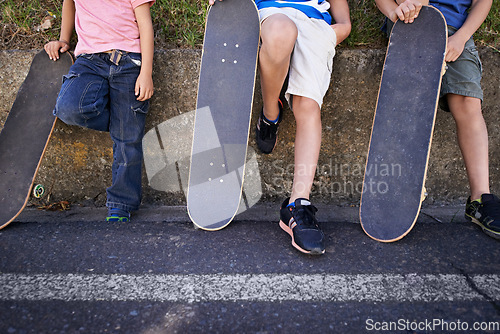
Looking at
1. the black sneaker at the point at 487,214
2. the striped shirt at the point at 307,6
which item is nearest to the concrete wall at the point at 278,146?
the striped shirt at the point at 307,6

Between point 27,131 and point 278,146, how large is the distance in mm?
1582

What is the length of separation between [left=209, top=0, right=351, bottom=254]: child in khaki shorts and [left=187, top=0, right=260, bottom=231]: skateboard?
116mm

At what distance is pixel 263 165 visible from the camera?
2.34 m

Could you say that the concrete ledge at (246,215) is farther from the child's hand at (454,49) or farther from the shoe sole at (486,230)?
the child's hand at (454,49)

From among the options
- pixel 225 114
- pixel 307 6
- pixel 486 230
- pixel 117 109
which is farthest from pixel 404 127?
pixel 117 109

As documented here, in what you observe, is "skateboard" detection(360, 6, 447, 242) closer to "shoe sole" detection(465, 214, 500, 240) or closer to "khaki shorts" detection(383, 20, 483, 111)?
"khaki shorts" detection(383, 20, 483, 111)

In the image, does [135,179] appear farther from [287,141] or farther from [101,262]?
[287,141]

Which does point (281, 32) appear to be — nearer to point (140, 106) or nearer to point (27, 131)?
point (140, 106)

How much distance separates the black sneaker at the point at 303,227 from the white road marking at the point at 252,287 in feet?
0.52

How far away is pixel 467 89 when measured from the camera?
193cm

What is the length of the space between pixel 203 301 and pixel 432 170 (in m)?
1.83

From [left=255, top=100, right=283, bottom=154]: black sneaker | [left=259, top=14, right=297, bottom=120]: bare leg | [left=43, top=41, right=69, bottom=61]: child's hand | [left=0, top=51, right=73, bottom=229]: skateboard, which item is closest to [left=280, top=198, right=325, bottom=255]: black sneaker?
[left=255, top=100, right=283, bottom=154]: black sneaker

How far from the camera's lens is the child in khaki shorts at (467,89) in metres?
1.89

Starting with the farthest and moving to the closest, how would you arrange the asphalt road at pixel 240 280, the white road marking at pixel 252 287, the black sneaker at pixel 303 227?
the black sneaker at pixel 303 227 → the white road marking at pixel 252 287 → the asphalt road at pixel 240 280
